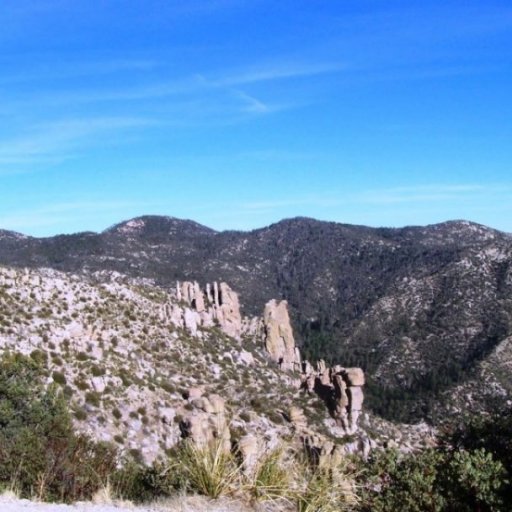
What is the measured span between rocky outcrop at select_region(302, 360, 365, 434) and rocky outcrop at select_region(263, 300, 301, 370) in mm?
17769

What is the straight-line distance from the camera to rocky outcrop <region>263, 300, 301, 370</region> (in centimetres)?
6750

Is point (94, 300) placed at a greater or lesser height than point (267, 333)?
greater

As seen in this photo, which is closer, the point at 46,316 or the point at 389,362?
the point at 46,316

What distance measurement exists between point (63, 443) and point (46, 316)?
21409 millimetres

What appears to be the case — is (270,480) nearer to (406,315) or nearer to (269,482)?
(269,482)

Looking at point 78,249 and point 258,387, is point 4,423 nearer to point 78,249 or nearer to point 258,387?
point 258,387

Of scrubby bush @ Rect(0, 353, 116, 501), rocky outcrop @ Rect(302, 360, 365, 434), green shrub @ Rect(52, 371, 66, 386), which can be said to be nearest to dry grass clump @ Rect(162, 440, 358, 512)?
scrubby bush @ Rect(0, 353, 116, 501)

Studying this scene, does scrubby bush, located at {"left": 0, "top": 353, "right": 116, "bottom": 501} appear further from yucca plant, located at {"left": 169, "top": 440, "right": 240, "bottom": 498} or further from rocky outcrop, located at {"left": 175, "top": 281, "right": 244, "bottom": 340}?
rocky outcrop, located at {"left": 175, "top": 281, "right": 244, "bottom": 340}

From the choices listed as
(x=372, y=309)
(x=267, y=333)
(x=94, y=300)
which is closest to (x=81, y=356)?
(x=94, y=300)

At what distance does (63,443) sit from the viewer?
519 inches

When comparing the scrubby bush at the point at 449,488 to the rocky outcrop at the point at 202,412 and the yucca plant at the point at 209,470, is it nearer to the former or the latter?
the yucca plant at the point at 209,470

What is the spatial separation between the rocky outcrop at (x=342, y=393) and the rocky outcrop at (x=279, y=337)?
17.8 metres

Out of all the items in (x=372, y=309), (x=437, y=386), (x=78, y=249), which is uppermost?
(x=78, y=249)

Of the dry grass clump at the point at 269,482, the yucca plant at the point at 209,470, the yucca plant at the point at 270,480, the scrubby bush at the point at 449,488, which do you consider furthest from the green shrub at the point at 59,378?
the scrubby bush at the point at 449,488
